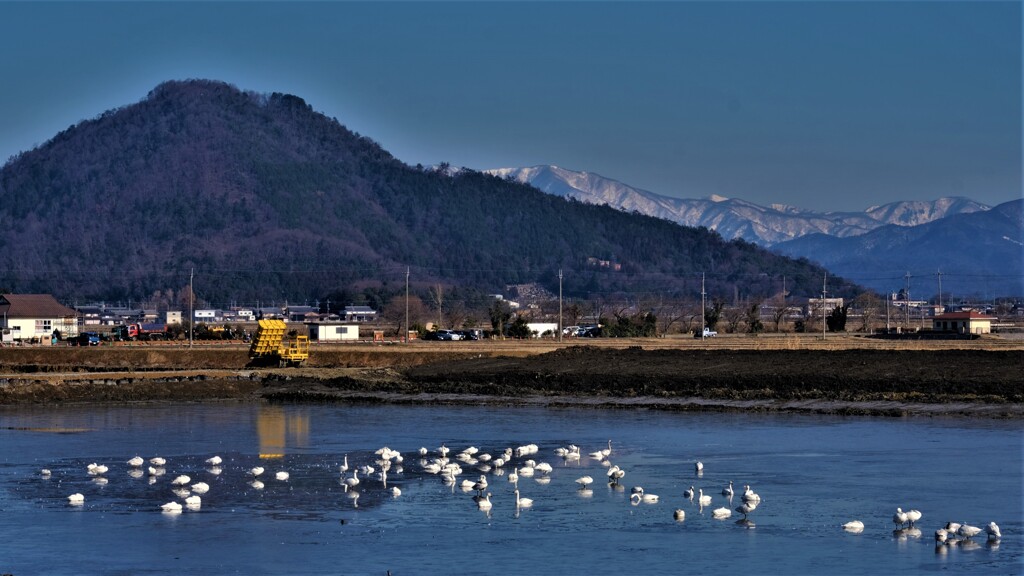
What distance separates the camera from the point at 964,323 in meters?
106

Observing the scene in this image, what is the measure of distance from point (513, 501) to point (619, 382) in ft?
82.3

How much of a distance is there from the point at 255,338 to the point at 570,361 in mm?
14100

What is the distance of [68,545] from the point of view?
2003cm

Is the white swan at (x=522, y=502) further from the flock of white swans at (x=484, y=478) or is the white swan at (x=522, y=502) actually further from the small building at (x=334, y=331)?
the small building at (x=334, y=331)

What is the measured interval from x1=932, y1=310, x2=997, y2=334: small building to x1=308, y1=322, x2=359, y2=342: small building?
1782 inches

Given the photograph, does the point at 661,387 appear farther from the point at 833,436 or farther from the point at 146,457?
the point at 146,457

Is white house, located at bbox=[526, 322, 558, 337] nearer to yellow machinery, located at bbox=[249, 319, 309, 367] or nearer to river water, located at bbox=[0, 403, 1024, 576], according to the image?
yellow machinery, located at bbox=[249, 319, 309, 367]

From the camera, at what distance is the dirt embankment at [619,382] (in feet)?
140

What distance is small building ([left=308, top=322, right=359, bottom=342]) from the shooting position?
330 ft

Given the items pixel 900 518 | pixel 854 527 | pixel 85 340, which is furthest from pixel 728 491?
pixel 85 340

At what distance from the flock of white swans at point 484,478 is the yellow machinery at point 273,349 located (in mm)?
30184

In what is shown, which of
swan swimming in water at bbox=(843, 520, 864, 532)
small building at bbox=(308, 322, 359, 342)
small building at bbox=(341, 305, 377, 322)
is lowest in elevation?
swan swimming in water at bbox=(843, 520, 864, 532)

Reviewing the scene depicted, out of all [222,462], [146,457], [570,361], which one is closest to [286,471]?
[222,462]

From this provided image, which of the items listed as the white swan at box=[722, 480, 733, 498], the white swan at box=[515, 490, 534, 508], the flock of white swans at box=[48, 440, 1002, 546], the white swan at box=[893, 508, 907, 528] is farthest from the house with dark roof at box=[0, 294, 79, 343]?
the white swan at box=[893, 508, 907, 528]
